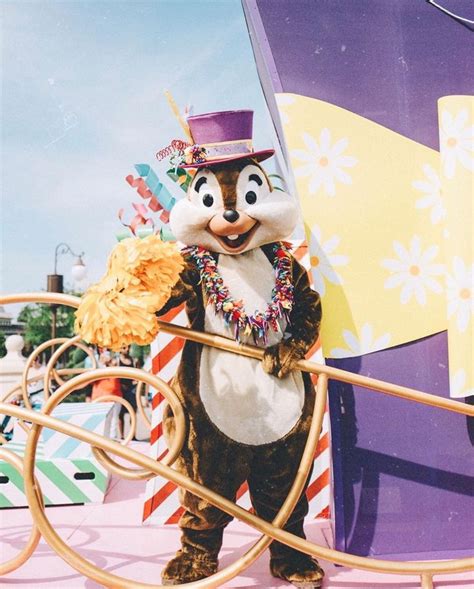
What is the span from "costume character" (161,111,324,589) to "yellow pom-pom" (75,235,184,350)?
7.6 inches

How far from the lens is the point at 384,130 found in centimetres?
212

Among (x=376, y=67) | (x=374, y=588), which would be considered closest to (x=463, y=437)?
(x=374, y=588)

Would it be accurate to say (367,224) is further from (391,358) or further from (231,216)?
(231,216)

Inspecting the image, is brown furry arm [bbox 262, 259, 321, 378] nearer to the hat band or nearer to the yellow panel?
the yellow panel

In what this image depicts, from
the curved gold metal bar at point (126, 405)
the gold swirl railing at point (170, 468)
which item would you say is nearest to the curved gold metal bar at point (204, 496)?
the gold swirl railing at point (170, 468)

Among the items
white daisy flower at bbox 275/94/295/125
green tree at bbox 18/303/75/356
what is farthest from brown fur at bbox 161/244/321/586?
green tree at bbox 18/303/75/356

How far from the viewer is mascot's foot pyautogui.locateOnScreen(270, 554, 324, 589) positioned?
1817mm

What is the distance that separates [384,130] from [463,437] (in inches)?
45.2

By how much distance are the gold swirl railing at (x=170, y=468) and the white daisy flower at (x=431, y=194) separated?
2.32ft

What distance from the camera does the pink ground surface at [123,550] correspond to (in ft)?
6.15

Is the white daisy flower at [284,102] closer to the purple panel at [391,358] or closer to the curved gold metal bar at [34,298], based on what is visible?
the purple panel at [391,358]

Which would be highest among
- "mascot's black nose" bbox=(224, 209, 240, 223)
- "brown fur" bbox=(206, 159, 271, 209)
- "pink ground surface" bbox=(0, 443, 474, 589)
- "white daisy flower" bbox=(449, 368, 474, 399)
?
"brown fur" bbox=(206, 159, 271, 209)

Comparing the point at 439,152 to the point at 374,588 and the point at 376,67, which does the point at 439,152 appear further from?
the point at 374,588

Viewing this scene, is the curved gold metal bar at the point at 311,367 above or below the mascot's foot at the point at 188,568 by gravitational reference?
above
